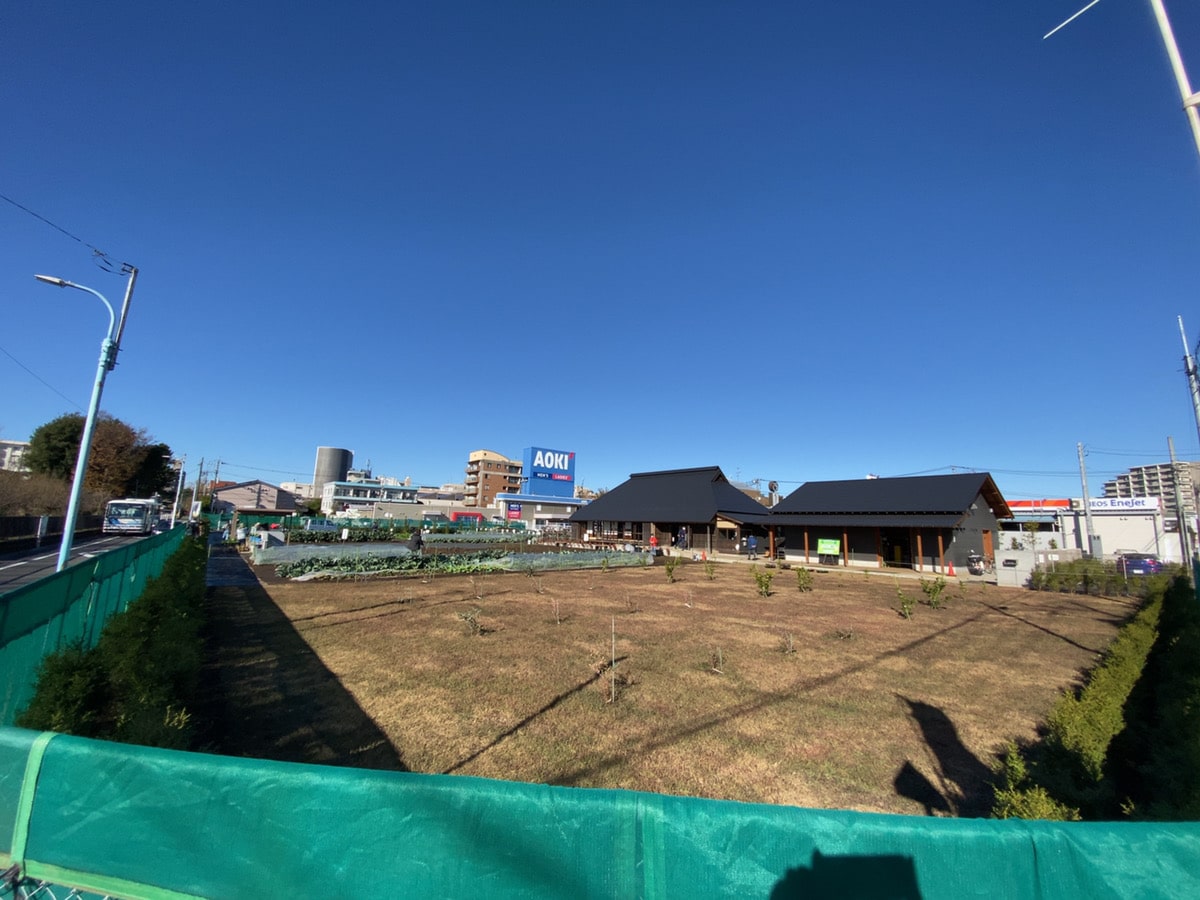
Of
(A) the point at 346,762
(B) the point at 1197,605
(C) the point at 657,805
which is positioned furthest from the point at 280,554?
(B) the point at 1197,605

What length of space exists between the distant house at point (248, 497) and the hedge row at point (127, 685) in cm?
10419

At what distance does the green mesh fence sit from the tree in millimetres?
A: 43433

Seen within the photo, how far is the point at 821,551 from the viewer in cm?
3475

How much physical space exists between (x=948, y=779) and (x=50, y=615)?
10461 millimetres

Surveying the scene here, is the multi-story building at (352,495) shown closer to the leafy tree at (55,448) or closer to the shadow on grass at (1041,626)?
the leafy tree at (55,448)

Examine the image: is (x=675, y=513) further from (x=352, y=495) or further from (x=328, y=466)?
(x=328, y=466)

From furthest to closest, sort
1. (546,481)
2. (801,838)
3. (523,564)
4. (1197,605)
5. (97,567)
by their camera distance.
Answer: (546,481), (523,564), (1197,605), (97,567), (801,838)

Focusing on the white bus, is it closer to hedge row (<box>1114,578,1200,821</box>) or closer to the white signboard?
hedge row (<box>1114,578,1200,821</box>)

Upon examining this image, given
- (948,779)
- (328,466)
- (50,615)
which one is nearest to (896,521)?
(948,779)

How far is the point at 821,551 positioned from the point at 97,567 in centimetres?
3594

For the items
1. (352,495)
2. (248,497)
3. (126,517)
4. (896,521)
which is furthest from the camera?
(352,495)

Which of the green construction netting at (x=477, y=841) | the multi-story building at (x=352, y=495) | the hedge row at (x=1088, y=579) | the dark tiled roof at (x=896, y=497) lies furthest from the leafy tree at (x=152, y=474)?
the hedge row at (x=1088, y=579)

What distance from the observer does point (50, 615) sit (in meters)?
5.82

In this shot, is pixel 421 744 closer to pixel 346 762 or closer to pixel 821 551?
pixel 346 762
